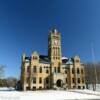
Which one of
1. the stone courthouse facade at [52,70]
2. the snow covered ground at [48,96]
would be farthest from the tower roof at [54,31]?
the snow covered ground at [48,96]

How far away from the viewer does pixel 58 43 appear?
84.5 m

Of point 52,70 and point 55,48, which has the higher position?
point 55,48

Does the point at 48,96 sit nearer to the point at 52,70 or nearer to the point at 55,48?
the point at 52,70

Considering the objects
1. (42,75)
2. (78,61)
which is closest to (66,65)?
(78,61)

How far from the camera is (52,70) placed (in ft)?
263

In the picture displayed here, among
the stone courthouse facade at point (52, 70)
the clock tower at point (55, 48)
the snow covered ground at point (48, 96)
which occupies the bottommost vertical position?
the snow covered ground at point (48, 96)

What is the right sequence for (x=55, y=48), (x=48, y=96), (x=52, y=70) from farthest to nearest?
(x=55, y=48), (x=52, y=70), (x=48, y=96)

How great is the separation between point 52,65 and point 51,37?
451 inches

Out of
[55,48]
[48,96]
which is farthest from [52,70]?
[48,96]

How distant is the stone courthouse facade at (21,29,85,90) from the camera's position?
3031 inches

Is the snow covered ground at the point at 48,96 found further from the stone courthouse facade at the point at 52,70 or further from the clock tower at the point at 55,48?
the clock tower at the point at 55,48

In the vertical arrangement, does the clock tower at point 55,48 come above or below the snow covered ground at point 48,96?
above

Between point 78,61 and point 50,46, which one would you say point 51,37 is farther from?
point 78,61

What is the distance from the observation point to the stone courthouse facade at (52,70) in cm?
7700
